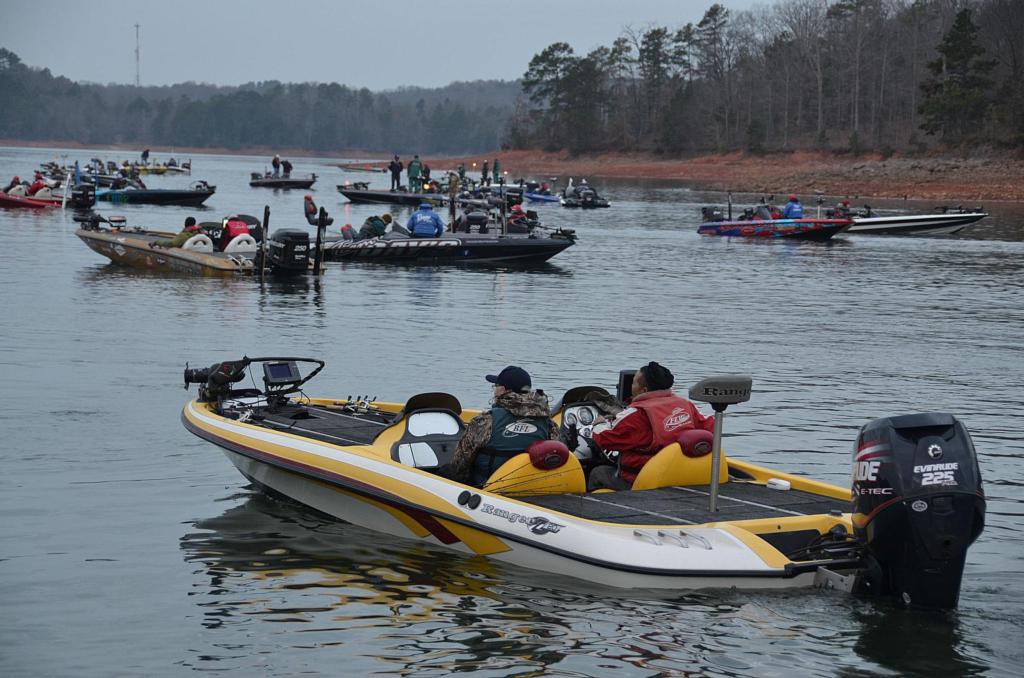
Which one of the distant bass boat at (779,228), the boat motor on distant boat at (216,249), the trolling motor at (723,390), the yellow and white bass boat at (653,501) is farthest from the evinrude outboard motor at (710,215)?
the trolling motor at (723,390)

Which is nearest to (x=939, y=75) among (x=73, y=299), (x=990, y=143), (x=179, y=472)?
(x=990, y=143)

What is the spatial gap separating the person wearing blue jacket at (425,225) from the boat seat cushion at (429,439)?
79.8 ft

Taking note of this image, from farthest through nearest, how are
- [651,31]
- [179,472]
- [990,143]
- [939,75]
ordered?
[651,31] → [939,75] → [990,143] → [179,472]

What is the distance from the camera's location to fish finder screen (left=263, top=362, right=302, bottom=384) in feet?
41.9

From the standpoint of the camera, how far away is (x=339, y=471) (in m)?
10.8

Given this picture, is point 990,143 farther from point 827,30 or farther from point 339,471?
point 339,471

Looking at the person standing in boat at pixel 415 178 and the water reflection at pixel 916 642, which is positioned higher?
the person standing in boat at pixel 415 178

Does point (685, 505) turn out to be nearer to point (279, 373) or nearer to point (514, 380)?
point (514, 380)

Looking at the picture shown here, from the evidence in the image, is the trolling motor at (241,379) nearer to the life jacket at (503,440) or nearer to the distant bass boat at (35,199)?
the life jacket at (503,440)

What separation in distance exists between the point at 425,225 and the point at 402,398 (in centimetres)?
1889

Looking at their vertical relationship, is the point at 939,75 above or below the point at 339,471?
above

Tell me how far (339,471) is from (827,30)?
125 meters

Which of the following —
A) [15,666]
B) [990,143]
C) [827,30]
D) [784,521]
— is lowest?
[15,666]

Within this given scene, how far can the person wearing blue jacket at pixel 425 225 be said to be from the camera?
116 ft
